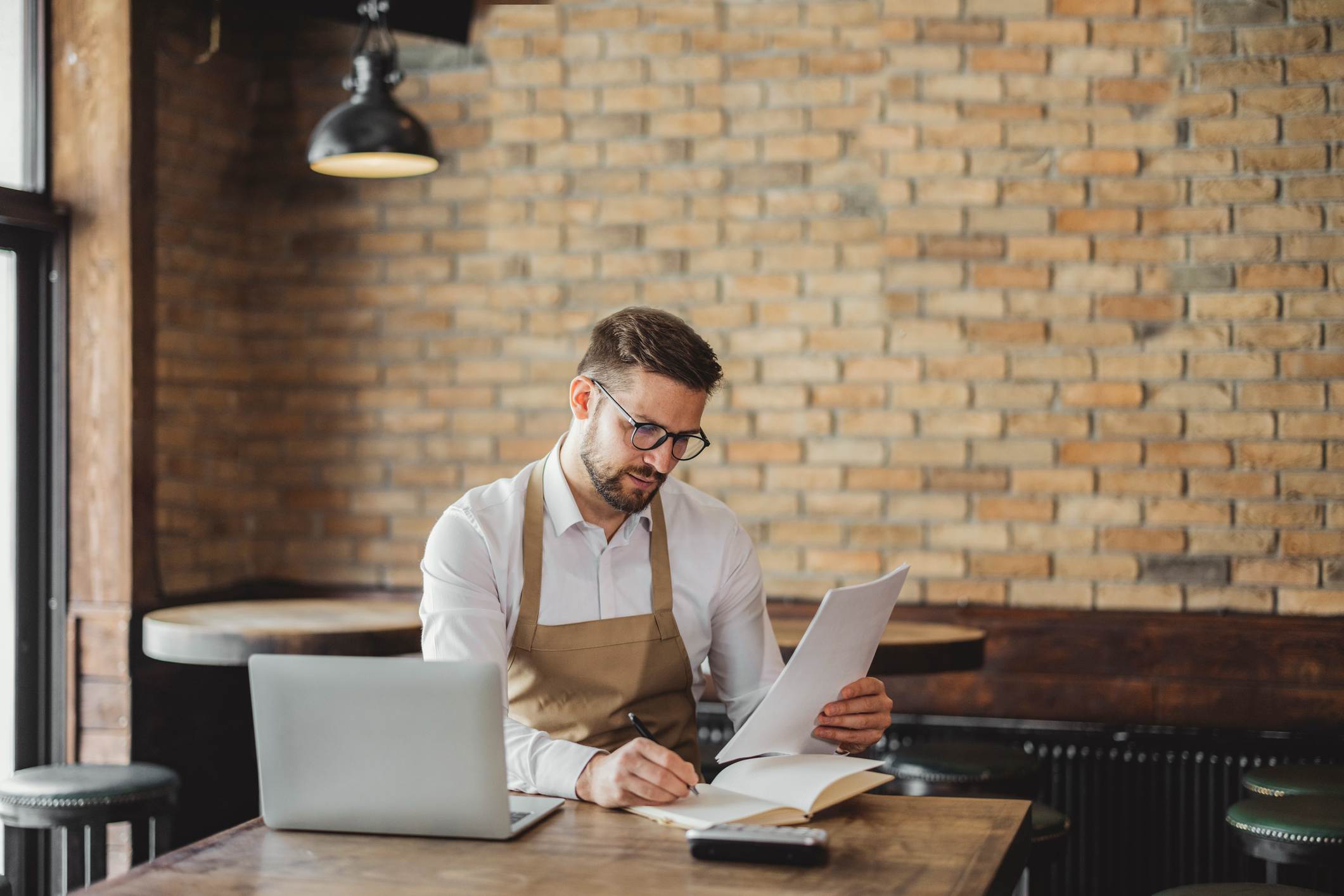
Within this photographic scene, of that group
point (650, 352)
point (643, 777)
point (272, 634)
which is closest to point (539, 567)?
point (650, 352)

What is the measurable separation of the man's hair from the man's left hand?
541 millimetres

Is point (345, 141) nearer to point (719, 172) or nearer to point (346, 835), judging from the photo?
point (719, 172)

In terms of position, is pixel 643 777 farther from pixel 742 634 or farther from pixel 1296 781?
pixel 1296 781

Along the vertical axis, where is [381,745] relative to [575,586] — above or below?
below

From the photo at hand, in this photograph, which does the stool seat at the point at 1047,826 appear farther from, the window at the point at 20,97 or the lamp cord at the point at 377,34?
the window at the point at 20,97

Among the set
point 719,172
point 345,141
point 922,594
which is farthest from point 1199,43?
point 345,141

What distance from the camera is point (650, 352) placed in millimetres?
2188

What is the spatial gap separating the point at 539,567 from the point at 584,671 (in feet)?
0.62

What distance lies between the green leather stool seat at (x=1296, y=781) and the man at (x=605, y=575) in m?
1.32

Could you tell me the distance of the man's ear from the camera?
228 cm

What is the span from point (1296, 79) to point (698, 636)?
252cm

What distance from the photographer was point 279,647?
3.09 m

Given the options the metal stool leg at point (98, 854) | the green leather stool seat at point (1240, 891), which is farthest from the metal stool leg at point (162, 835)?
the green leather stool seat at point (1240, 891)

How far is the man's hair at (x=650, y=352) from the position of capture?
2.19m
